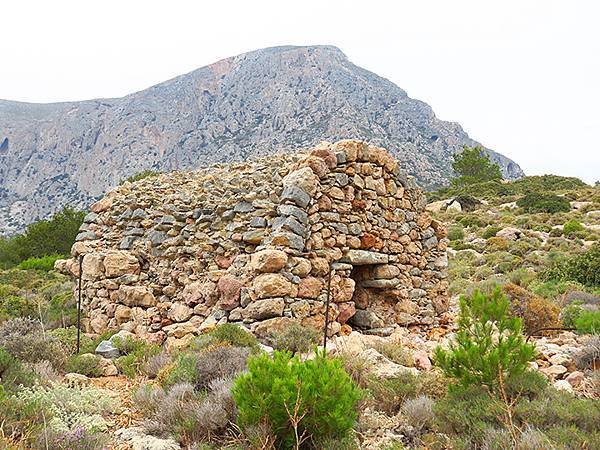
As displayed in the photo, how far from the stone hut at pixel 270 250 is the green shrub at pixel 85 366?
3.32 feet

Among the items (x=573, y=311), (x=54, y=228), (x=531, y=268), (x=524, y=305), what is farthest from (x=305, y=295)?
(x=54, y=228)

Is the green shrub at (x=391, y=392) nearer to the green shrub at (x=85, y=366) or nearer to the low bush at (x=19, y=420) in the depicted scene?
the low bush at (x=19, y=420)

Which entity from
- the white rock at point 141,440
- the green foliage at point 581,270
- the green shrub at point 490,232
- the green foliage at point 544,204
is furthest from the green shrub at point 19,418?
the green foliage at point 544,204

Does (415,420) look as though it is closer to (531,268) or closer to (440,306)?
(440,306)

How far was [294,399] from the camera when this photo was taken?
3.65m

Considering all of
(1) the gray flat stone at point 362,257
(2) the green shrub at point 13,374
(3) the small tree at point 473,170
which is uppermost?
(3) the small tree at point 473,170

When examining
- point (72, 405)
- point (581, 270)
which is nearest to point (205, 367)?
point (72, 405)

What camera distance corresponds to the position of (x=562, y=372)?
563cm

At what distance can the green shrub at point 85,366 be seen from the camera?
19.9ft

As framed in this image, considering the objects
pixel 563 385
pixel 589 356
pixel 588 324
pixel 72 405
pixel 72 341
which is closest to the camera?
pixel 72 405

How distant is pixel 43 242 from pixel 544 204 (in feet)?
77.5

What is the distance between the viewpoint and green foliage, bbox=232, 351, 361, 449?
365 cm

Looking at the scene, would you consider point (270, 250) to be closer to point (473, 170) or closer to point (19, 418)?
point (19, 418)

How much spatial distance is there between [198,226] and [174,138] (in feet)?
222
